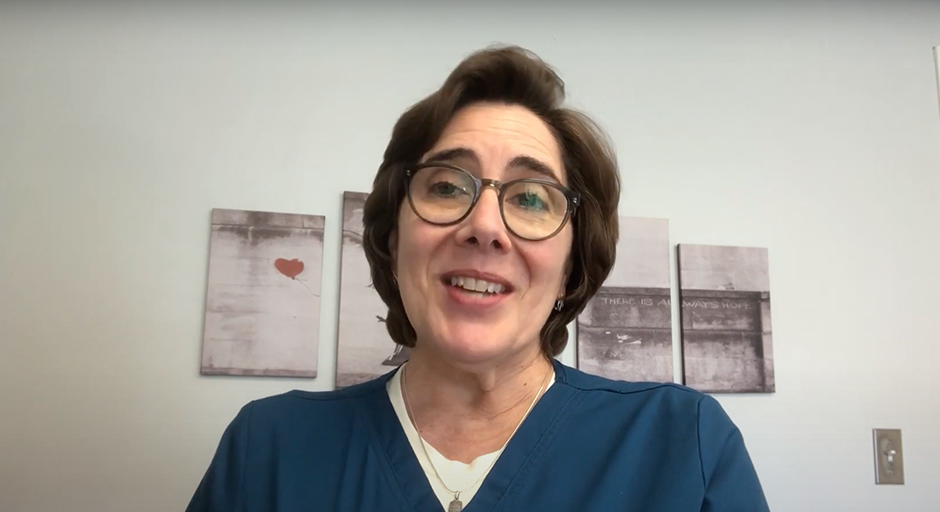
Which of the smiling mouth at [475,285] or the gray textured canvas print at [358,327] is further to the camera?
the gray textured canvas print at [358,327]

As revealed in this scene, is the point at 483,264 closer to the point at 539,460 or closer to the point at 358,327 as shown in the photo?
the point at 539,460

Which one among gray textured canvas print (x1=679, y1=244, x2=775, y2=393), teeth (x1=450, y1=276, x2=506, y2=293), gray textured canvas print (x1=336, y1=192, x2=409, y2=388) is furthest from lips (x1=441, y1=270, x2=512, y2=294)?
gray textured canvas print (x1=679, y1=244, x2=775, y2=393)

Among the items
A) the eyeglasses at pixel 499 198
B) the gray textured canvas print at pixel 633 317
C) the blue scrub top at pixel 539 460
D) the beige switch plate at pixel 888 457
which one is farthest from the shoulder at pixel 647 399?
the beige switch plate at pixel 888 457

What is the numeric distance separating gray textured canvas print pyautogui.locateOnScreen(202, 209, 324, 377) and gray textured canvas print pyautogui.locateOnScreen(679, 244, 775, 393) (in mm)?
837

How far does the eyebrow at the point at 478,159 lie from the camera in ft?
2.46

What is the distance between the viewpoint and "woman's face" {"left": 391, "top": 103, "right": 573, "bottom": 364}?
708mm

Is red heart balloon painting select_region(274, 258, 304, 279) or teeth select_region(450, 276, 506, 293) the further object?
red heart balloon painting select_region(274, 258, 304, 279)

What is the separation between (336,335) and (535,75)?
66 centimetres

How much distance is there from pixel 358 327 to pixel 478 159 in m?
0.55

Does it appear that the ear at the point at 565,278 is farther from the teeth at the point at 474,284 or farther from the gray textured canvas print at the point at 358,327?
the gray textured canvas print at the point at 358,327

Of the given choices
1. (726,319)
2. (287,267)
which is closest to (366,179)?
(287,267)

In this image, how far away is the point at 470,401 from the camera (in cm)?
79

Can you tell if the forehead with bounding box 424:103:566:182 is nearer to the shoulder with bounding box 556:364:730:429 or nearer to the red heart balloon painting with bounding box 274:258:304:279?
the shoulder with bounding box 556:364:730:429

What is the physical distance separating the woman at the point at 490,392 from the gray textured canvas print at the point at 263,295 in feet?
0.95
